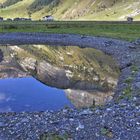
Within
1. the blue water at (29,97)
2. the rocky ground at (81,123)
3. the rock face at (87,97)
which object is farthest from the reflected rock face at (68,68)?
the rocky ground at (81,123)

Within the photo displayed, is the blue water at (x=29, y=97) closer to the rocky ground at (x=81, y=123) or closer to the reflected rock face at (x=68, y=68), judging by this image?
the reflected rock face at (x=68, y=68)

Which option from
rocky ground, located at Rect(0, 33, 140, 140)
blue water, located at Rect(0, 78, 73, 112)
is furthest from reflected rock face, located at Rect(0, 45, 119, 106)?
rocky ground, located at Rect(0, 33, 140, 140)

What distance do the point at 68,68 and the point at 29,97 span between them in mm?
18708

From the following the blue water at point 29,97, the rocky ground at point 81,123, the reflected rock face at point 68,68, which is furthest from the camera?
the reflected rock face at point 68,68

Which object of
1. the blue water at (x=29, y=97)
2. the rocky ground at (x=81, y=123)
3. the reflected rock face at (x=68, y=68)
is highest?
the rocky ground at (x=81, y=123)

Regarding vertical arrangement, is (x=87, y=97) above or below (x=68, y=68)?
above

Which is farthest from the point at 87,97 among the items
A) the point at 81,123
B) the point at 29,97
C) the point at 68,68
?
the point at 68,68

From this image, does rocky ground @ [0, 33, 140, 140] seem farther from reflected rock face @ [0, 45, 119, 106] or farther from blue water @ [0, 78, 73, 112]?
reflected rock face @ [0, 45, 119, 106]

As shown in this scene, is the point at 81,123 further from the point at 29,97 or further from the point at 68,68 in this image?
the point at 68,68

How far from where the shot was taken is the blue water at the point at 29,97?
1270 inches

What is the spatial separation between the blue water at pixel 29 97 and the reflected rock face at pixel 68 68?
1.36 m

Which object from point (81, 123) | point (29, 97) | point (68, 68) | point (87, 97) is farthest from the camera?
point (68, 68)

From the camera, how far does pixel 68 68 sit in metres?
54.6

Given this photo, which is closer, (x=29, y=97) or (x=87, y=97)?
(x=87, y=97)
